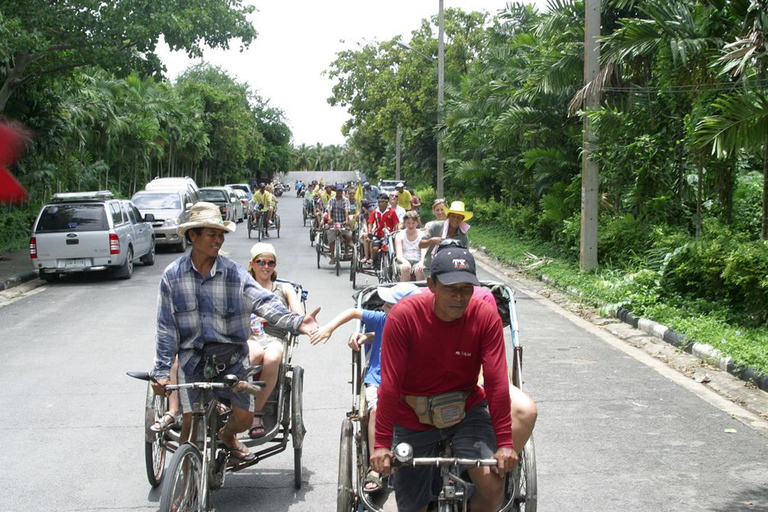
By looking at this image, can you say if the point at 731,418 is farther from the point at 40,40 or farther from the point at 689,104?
the point at 40,40

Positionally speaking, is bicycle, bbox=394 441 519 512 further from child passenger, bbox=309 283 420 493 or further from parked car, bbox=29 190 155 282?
parked car, bbox=29 190 155 282

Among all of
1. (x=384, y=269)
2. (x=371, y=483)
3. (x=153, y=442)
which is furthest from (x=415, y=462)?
(x=384, y=269)

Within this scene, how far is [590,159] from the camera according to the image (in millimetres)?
16109

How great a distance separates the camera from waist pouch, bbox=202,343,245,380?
5.12m

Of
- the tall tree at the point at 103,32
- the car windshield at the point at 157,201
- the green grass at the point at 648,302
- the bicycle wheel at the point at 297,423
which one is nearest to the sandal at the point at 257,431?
the bicycle wheel at the point at 297,423

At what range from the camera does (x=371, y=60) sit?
157 ft

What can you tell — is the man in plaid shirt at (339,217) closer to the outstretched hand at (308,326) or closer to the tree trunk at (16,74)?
the tree trunk at (16,74)

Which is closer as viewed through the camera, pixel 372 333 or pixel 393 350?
pixel 393 350

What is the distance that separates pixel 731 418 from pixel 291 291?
3984 millimetres

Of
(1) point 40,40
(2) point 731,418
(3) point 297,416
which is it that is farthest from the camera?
(1) point 40,40

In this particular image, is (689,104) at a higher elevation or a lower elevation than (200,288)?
higher

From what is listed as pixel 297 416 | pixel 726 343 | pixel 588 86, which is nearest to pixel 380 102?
pixel 588 86

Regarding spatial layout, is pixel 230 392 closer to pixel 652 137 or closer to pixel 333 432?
pixel 333 432

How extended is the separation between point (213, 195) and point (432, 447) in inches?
1327
